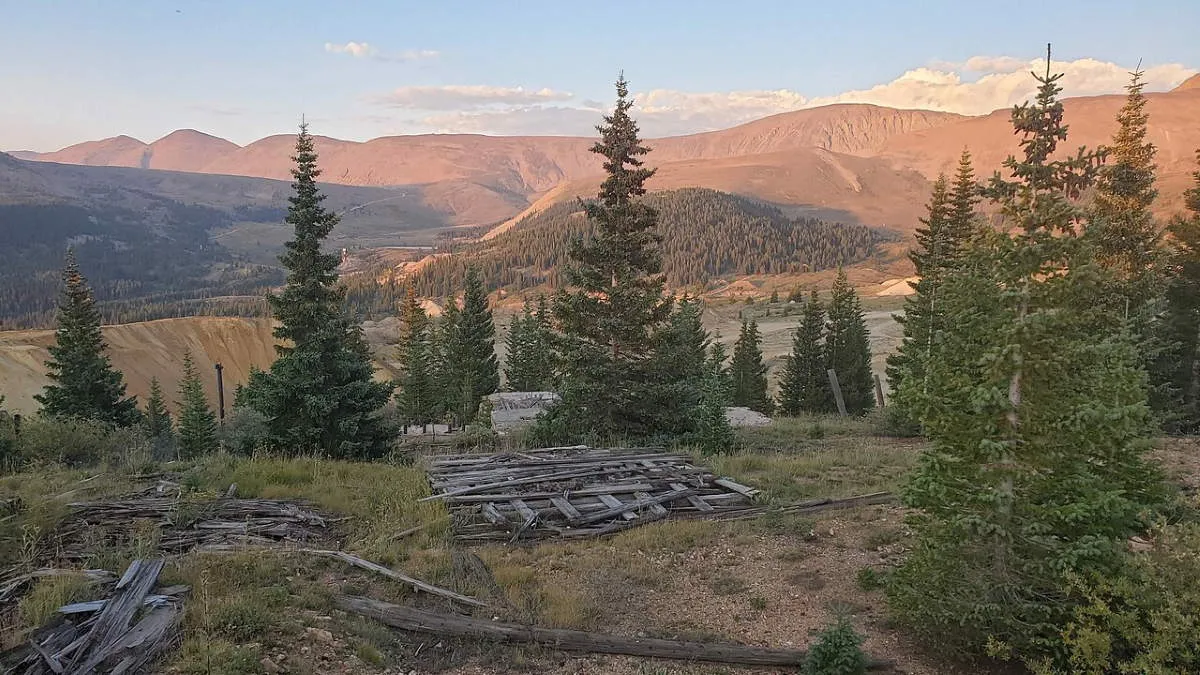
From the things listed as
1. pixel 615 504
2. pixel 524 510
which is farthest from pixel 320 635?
pixel 615 504

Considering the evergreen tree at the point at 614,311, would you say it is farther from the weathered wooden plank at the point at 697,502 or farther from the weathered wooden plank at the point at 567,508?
the weathered wooden plank at the point at 567,508

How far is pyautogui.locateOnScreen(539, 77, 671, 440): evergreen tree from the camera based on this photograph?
52.6 ft

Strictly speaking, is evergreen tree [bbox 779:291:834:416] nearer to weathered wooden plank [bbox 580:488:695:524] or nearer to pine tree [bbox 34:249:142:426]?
weathered wooden plank [bbox 580:488:695:524]

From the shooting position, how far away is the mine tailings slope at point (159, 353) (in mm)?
51344

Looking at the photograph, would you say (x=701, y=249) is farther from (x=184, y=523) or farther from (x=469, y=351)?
(x=184, y=523)

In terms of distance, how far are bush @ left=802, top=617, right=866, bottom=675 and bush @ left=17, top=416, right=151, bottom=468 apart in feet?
37.3

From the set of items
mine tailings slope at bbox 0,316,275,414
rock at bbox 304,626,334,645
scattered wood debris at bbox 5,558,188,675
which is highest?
scattered wood debris at bbox 5,558,188,675

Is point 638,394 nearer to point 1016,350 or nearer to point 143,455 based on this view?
point 143,455

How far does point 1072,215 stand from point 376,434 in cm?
1547

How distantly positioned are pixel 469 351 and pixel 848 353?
25.2 meters

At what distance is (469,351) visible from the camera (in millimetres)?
44750

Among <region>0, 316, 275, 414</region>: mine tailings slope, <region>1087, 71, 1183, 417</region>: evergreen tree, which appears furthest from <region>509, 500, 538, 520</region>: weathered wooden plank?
<region>0, 316, 275, 414</region>: mine tailings slope

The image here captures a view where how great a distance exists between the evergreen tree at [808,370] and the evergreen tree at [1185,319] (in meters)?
21.6

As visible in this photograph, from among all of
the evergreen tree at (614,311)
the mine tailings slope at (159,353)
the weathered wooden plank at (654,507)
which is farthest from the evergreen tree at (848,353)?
the mine tailings slope at (159,353)
